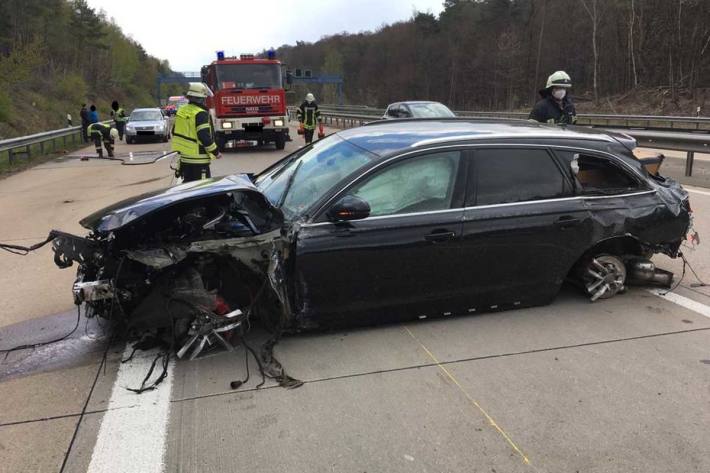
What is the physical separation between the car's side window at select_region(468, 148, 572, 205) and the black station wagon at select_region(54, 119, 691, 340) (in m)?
0.01

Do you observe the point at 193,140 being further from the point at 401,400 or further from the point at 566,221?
the point at 401,400

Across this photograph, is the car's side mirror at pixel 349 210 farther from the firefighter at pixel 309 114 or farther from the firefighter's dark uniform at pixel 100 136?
the firefighter's dark uniform at pixel 100 136

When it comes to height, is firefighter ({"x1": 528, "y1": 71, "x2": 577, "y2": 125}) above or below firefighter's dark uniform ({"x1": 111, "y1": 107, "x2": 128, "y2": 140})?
above

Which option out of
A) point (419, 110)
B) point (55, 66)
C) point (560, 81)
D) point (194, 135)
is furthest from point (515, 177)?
point (55, 66)

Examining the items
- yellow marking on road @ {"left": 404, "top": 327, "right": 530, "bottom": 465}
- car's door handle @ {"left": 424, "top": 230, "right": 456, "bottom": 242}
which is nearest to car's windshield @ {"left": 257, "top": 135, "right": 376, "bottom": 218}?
car's door handle @ {"left": 424, "top": 230, "right": 456, "bottom": 242}

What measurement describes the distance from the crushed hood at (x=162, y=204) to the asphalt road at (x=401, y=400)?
2.96ft

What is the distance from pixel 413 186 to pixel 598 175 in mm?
1611

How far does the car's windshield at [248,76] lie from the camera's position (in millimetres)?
16656

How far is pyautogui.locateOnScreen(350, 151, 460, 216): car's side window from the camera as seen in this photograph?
12.5ft

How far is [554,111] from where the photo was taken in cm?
708

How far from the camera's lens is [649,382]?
3.30m

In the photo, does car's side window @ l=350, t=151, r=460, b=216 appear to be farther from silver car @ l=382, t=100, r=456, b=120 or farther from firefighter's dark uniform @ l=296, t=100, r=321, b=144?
firefighter's dark uniform @ l=296, t=100, r=321, b=144

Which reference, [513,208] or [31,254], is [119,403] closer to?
[513,208]

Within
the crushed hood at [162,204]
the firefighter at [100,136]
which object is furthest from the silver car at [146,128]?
the crushed hood at [162,204]
